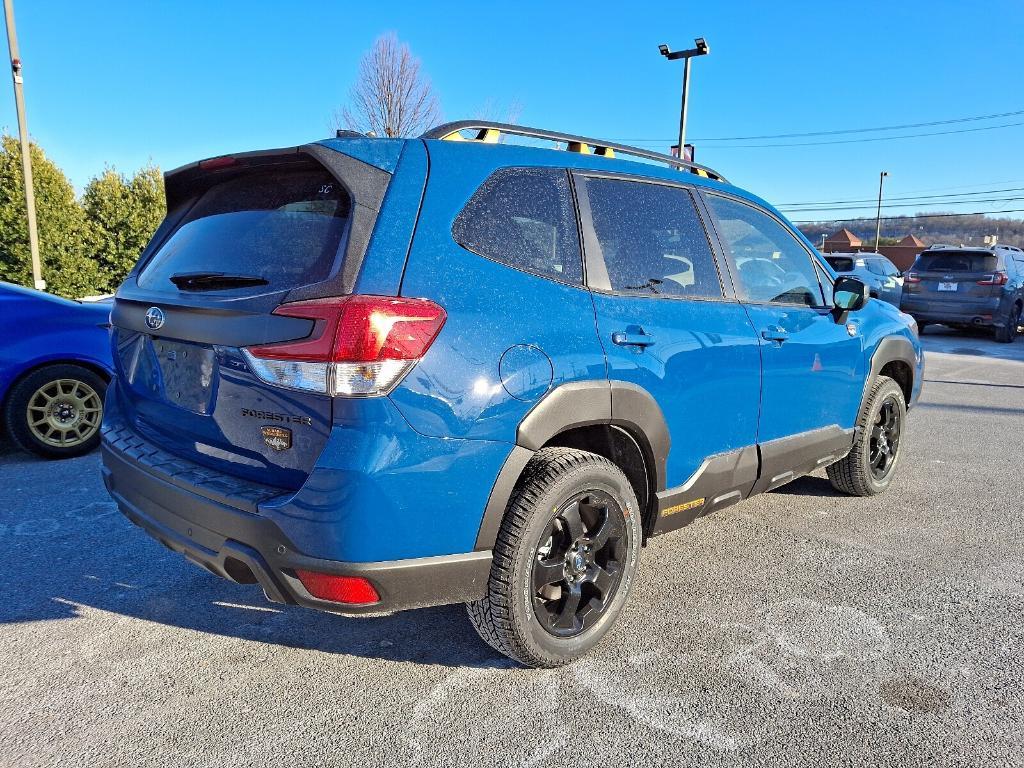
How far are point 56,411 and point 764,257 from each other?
15.8 ft

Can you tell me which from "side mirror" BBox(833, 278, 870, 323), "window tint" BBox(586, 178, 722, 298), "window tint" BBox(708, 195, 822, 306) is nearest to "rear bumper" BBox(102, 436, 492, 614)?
"window tint" BBox(586, 178, 722, 298)

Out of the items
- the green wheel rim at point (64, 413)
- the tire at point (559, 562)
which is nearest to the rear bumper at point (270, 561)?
the tire at point (559, 562)

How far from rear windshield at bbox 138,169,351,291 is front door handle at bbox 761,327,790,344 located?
2.06m

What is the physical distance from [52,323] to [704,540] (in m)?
4.57

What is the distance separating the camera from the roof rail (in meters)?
2.58

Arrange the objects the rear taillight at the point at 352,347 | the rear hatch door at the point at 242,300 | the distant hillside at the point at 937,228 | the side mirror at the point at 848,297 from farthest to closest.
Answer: the distant hillside at the point at 937,228
the side mirror at the point at 848,297
the rear hatch door at the point at 242,300
the rear taillight at the point at 352,347

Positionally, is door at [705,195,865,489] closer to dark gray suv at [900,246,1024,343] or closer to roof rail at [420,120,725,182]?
roof rail at [420,120,725,182]

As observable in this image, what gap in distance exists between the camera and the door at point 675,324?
8.84ft

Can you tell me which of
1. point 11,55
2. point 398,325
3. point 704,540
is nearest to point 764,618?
point 704,540

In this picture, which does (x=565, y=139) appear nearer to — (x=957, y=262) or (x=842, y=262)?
(x=957, y=262)

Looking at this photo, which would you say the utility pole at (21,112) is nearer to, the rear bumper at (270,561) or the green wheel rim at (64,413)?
the green wheel rim at (64,413)

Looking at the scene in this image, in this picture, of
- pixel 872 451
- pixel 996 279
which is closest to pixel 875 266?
pixel 996 279

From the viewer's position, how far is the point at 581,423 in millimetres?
2486

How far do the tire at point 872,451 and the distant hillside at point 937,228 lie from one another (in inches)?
2547
